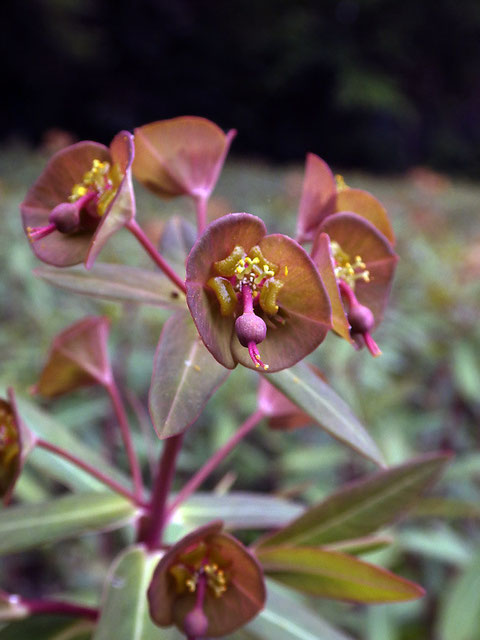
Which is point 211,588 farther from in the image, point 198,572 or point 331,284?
point 331,284

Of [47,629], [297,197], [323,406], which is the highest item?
[323,406]

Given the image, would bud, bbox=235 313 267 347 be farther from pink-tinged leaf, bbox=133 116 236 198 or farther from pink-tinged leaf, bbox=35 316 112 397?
pink-tinged leaf, bbox=35 316 112 397

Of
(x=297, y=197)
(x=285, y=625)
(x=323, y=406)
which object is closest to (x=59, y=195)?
(x=323, y=406)

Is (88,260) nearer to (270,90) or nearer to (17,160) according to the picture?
(17,160)

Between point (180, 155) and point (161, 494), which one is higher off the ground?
point (180, 155)

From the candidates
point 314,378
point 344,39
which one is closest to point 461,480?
point 314,378

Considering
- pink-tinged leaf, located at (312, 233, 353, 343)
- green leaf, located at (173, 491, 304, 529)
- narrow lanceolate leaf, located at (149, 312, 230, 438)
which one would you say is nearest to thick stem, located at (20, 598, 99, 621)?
green leaf, located at (173, 491, 304, 529)

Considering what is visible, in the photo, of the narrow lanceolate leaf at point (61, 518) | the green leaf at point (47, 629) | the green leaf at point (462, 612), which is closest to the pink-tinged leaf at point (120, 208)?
the narrow lanceolate leaf at point (61, 518)
